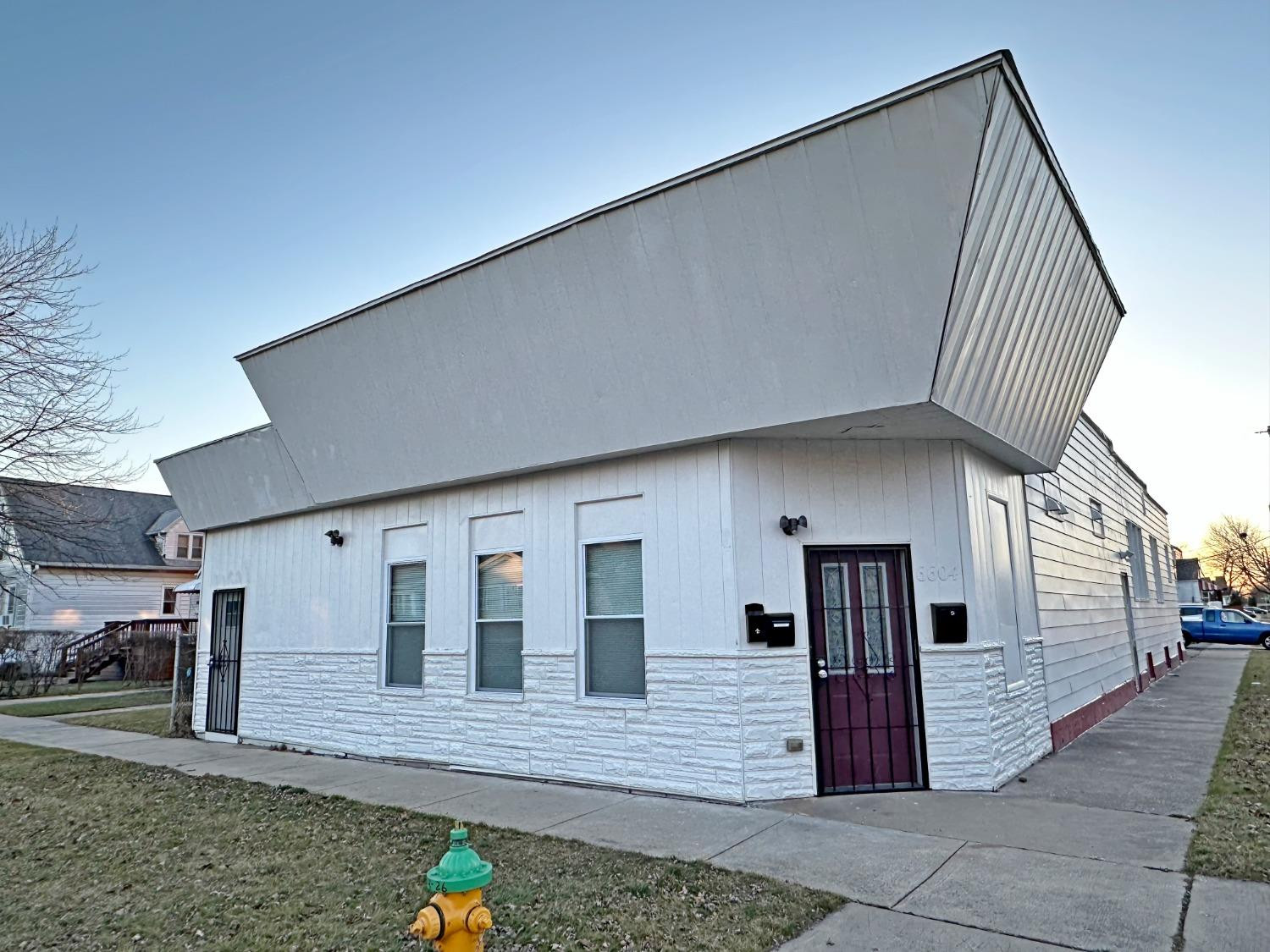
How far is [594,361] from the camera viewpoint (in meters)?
7.22

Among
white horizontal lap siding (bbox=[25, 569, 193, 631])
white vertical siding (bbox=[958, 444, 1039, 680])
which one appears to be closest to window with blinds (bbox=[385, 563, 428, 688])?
white vertical siding (bbox=[958, 444, 1039, 680])

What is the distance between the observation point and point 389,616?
9.80 m

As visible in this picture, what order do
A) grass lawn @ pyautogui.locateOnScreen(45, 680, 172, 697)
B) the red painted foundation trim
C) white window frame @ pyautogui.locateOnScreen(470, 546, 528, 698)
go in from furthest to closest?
grass lawn @ pyautogui.locateOnScreen(45, 680, 172, 697)
the red painted foundation trim
white window frame @ pyautogui.locateOnScreen(470, 546, 528, 698)

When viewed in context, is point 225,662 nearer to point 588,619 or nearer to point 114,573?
point 588,619

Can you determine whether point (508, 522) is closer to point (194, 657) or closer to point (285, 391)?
point (285, 391)

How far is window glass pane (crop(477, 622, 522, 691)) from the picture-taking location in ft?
27.8

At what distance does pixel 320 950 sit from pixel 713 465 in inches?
183

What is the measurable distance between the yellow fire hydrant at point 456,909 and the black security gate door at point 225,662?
33.7 ft

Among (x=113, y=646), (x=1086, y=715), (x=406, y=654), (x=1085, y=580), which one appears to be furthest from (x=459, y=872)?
(x=113, y=646)

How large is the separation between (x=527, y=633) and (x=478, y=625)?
0.89 metres

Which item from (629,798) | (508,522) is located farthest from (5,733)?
(629,798)

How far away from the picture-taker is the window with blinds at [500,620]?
334 inches

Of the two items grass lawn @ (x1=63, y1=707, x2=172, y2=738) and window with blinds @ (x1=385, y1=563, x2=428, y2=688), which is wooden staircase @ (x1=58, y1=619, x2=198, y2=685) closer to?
grass lawn @ (x1=63, y1=707, x2=172, y2=738)

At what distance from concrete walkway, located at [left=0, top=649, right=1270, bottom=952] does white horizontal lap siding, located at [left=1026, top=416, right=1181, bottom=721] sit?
118 cm
